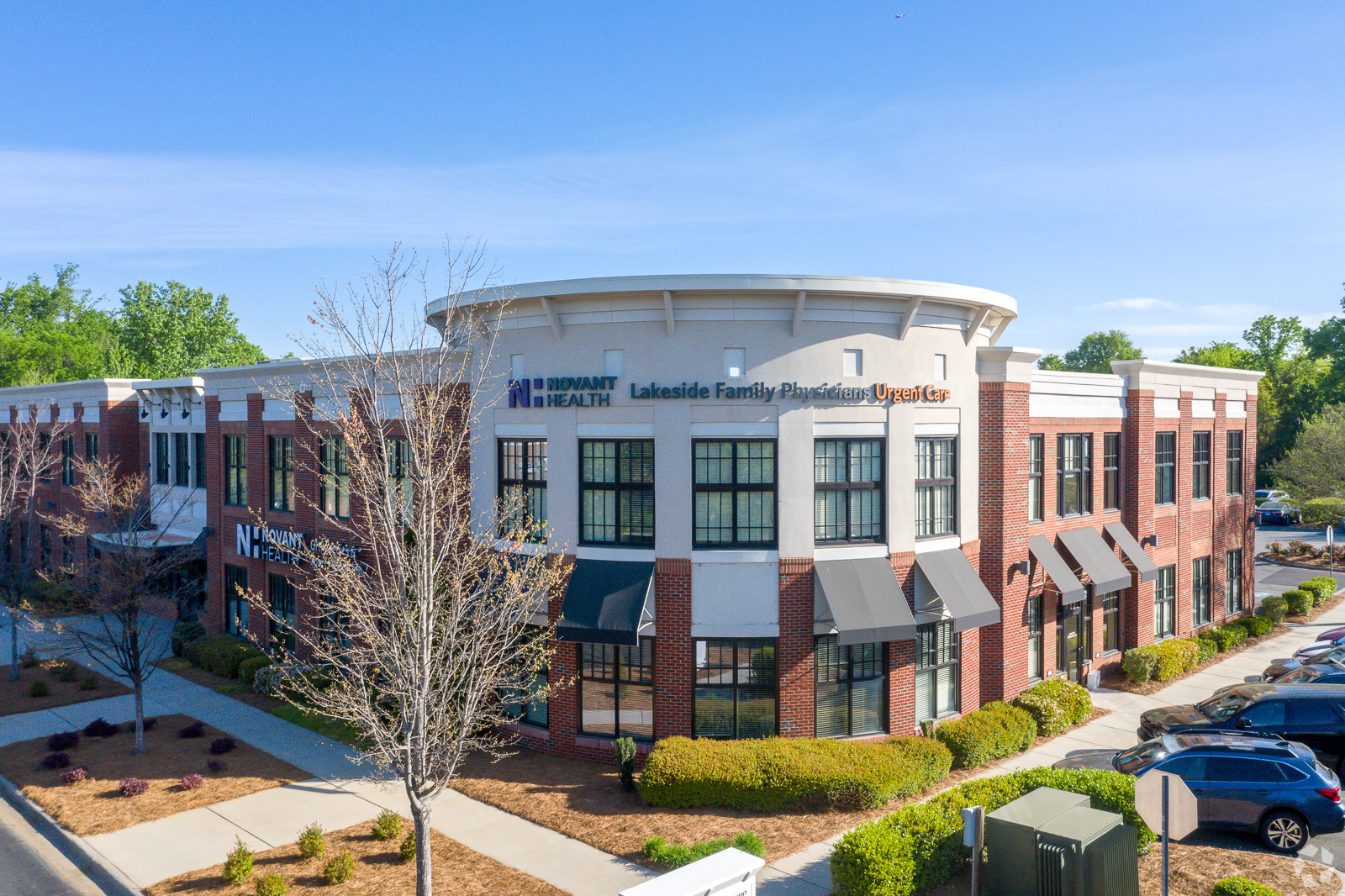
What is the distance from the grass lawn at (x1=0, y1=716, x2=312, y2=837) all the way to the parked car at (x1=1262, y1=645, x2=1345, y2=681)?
24592mm

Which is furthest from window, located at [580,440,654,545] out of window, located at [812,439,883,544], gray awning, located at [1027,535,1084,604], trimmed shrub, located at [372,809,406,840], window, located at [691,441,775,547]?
gray awning, located at [1027,535,1084,604]

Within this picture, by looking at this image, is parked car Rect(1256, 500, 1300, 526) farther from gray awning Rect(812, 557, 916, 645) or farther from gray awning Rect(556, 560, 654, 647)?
gray awning Rect(556, 560, 654, 647)

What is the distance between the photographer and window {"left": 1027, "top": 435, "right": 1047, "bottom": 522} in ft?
78.9

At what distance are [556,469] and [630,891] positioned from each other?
10.9 metres

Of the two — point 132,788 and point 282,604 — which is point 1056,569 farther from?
point 282,604

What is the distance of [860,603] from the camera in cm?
1806

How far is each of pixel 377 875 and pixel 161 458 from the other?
28.1 m

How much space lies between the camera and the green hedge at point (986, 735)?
18.1 m

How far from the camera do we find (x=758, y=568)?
1812cm

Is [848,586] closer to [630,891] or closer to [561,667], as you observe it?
[561,667]

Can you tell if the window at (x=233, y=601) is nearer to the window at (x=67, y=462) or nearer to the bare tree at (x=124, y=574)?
the bare tree at (x=124, y=574)

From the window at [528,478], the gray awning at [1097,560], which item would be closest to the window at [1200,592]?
the gray awning at [1097,560]

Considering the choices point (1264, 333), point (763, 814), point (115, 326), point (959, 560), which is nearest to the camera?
point (763, 814)

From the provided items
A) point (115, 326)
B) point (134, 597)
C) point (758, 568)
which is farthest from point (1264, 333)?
point (115, 326)
